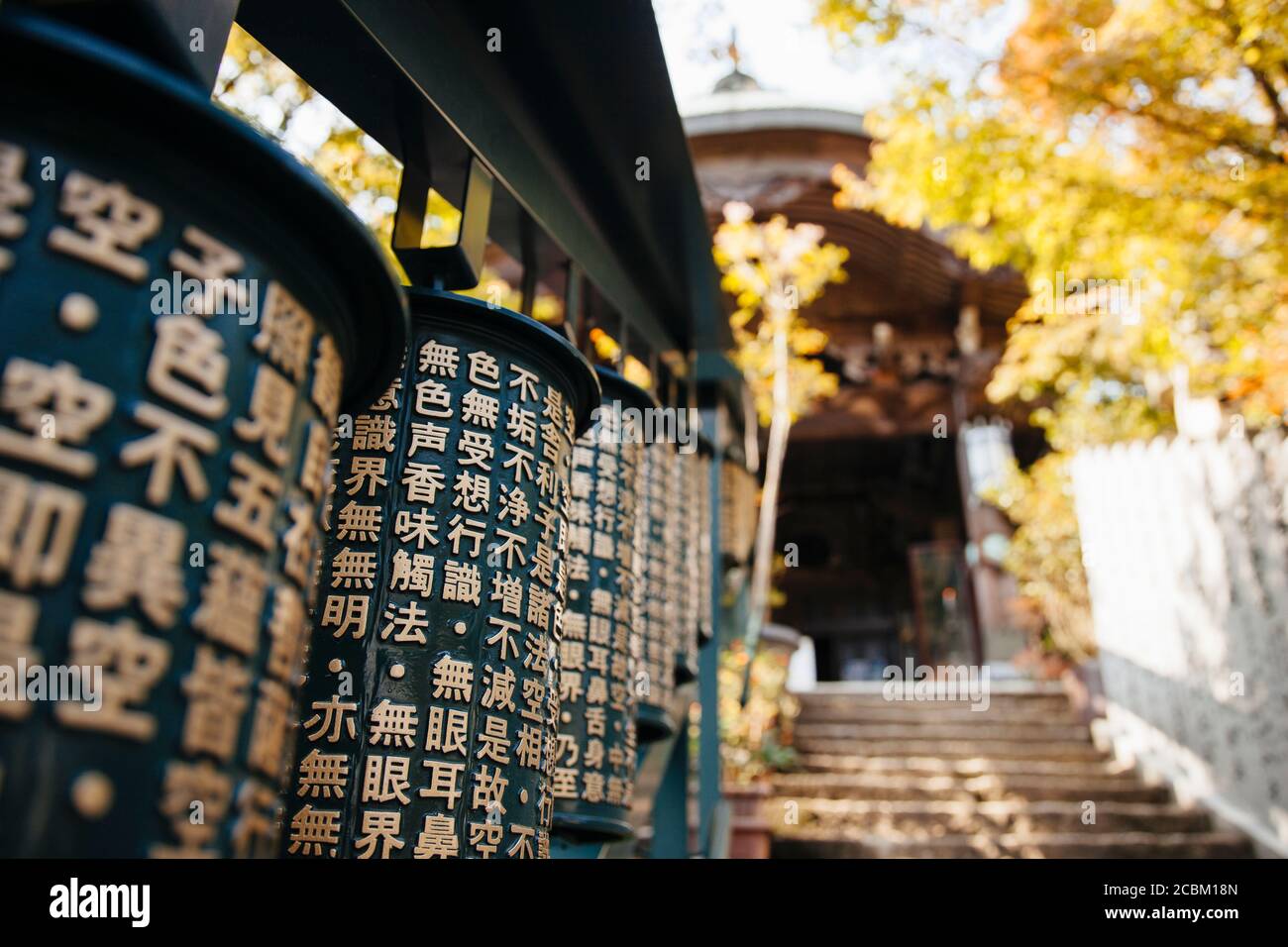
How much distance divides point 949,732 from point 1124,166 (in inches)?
169

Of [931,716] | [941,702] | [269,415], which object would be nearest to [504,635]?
[269,415]

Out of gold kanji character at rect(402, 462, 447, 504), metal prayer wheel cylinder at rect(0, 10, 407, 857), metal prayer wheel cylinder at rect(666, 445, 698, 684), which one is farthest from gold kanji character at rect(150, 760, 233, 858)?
metal prayer wheel cylinder at rect(666, 445, 698, 684)

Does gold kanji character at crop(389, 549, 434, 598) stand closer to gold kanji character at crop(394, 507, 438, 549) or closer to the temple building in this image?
gold kanji character at crop(394, 507, 438, 549)

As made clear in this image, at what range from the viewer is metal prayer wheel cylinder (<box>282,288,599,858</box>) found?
134 centimetres

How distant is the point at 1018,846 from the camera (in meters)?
5.36

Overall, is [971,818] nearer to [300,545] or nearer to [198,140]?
[300,545]

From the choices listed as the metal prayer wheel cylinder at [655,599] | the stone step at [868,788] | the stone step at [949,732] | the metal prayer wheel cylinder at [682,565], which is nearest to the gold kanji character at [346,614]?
the metal prayer wheel cylinder at [655,599]

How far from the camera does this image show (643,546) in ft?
9.03

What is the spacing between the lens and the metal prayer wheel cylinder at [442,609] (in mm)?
1340

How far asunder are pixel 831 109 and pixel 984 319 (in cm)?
376
